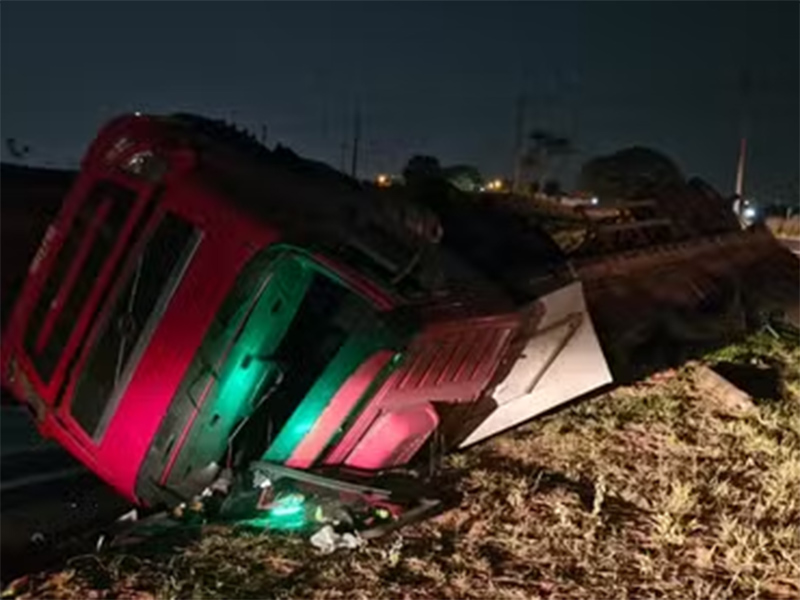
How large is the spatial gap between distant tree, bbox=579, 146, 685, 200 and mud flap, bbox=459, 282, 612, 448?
398cm

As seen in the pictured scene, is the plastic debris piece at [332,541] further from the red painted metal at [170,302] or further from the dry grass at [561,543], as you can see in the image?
the red painted metal at [170,302]

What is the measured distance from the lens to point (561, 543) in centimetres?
427

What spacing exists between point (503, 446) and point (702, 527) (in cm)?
163

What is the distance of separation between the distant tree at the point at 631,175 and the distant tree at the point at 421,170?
2077mm

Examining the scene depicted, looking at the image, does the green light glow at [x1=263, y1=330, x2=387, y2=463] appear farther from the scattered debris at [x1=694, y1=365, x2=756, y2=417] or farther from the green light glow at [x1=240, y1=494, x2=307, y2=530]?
the scattered debris at [x1=694, y1=365, x2=756, y2=417]

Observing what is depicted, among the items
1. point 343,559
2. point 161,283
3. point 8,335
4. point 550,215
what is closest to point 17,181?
point 550,215

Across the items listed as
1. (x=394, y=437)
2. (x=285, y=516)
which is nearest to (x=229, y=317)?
(x=285, y=516)

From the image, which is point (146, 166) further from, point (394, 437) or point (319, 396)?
point (394, 437)

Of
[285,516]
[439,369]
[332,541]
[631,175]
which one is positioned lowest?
[285,516]

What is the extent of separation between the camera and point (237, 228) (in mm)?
4297

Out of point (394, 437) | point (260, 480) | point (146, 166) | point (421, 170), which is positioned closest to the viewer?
point (146, 166)

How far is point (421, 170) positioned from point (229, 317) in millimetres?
4723

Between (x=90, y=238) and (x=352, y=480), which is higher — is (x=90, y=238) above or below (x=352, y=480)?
above

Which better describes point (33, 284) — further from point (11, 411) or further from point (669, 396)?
point (669, 396)
